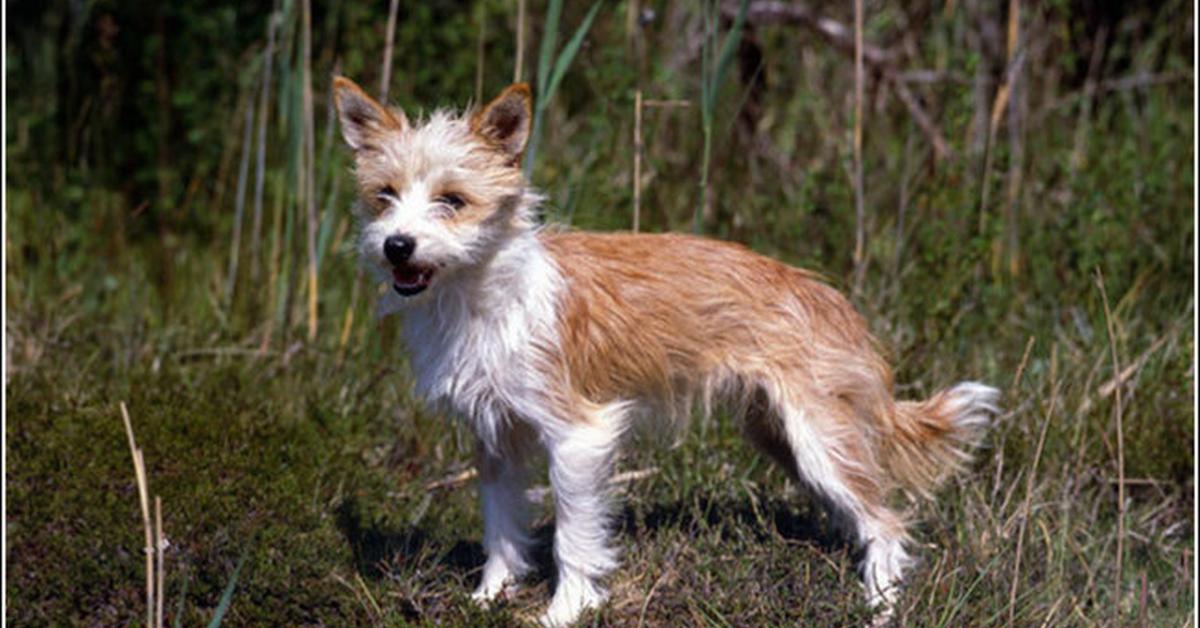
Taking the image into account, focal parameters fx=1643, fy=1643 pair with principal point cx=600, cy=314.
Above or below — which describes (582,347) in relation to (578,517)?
above

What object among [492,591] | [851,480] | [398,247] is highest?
[398,247]

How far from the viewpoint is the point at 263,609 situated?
4785 millimetres

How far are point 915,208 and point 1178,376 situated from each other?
1513mm

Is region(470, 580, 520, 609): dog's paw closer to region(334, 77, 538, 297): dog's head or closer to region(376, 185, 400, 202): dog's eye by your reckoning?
region(334, 77, 538, 297): dog's head

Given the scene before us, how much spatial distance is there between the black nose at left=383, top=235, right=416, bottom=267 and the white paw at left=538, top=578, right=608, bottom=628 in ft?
3.56

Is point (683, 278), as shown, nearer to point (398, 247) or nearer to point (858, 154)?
point (398, 247)

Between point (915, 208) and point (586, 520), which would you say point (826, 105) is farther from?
point (586, 520)

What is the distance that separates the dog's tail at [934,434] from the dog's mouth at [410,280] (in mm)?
1660

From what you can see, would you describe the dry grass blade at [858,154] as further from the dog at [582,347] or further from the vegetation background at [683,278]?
the dog at [582,347]

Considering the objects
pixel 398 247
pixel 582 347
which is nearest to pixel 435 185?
pixel 398 247

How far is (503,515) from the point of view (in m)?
5.03

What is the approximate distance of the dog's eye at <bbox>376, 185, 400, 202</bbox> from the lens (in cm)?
459

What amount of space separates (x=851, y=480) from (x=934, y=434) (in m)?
0.49

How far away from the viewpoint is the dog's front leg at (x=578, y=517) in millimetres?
4750
